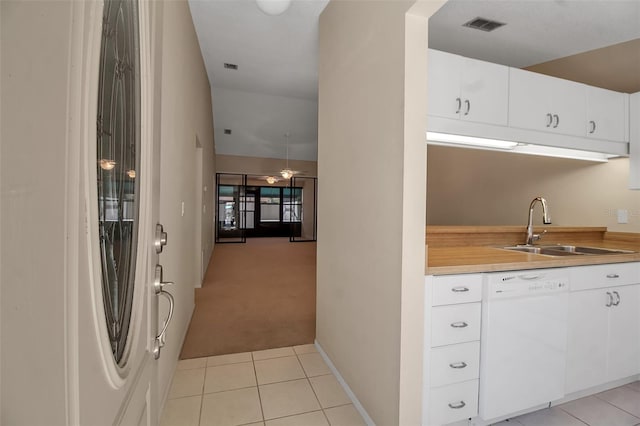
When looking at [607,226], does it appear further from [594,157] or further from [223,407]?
[223,407]

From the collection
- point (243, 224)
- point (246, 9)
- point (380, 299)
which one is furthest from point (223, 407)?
point (243, 224)

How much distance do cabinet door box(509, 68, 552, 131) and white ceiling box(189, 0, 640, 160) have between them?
0.58 meters

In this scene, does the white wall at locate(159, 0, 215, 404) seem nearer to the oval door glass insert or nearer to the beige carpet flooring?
the beige carpet flooring

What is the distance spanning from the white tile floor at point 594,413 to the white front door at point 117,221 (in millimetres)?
2100

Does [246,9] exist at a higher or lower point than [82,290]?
higher

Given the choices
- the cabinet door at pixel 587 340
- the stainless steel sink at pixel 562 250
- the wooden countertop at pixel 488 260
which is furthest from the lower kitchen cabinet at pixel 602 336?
the stainless steel sink at pixel 562 250

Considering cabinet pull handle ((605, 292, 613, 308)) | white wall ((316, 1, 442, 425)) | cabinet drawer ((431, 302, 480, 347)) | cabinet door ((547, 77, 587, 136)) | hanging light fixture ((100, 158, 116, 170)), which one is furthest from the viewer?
cabinet door ((547, 77, 587, 136))

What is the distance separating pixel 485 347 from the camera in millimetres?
1611

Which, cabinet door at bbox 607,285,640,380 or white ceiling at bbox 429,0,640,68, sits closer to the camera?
cabinet door at bbox 607,285,640,380

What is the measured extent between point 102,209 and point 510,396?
216cm

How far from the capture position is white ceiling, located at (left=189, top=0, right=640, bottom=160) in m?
2.35

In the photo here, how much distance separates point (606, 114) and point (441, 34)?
1631 millimetres

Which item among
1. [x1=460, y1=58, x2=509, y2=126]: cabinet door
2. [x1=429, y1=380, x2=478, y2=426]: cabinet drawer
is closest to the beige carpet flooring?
[x1=429, y1=380, x2=478, y2=426]: cabinet drawer

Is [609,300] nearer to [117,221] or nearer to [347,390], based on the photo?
[347,390]
